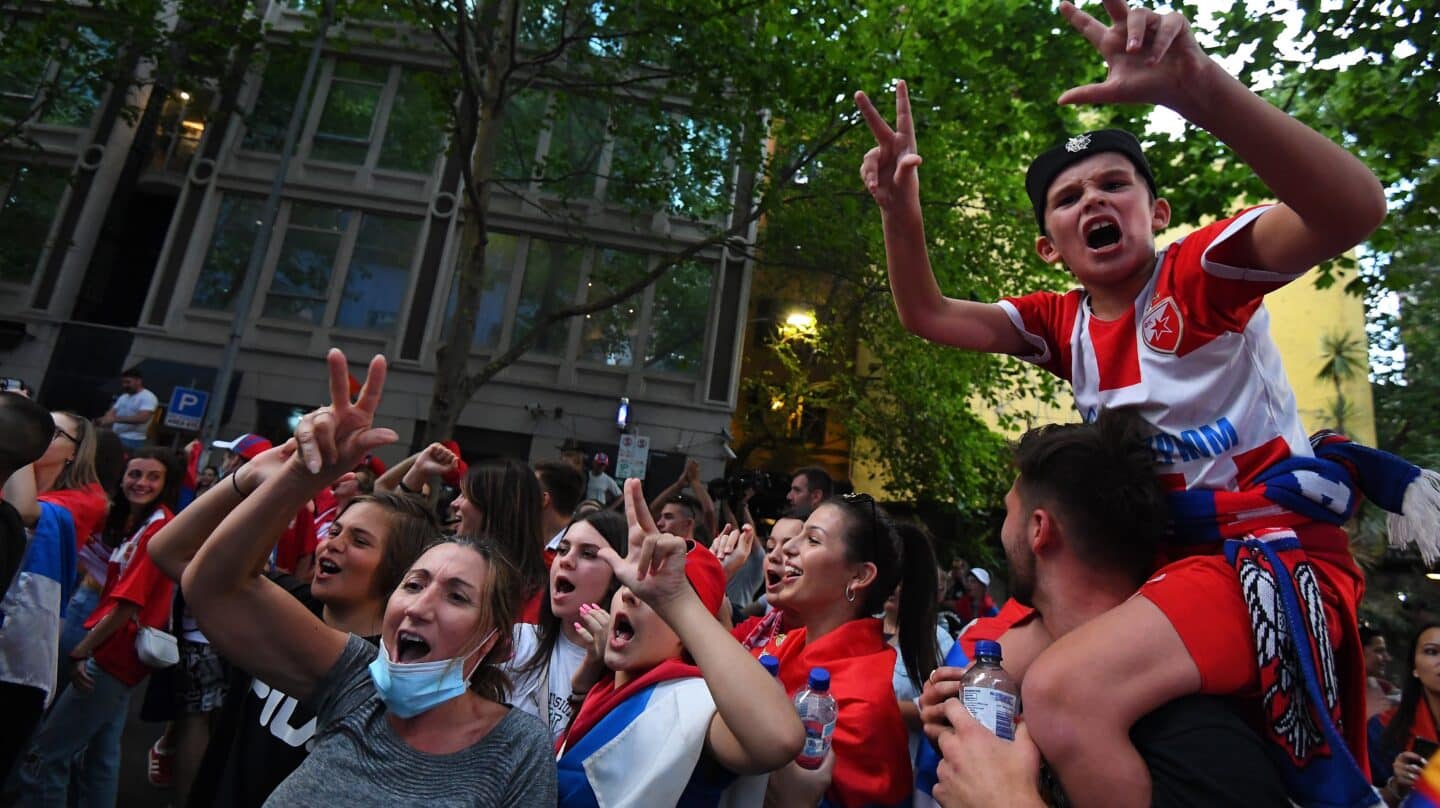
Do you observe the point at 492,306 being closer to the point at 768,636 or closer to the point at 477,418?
the point at 477,418

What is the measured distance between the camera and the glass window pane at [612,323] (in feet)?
56.9

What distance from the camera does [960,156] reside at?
14344 millimetres

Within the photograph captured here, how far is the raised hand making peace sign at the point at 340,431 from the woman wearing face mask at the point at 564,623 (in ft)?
3.64

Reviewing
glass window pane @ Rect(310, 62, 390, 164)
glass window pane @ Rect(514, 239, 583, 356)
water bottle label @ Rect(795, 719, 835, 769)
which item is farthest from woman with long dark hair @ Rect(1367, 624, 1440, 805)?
glass window pane @ Rect(310, 62, 390, 164)

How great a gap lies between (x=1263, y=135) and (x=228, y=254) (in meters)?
19.5

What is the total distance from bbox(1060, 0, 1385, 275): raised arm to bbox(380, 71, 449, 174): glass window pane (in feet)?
59.3

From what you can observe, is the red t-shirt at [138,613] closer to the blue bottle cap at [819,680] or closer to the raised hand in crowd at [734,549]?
the raised hand in crowd at [734,549]

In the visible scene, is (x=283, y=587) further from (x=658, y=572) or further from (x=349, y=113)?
(x=349, y=113)

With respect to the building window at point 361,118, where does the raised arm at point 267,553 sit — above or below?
below

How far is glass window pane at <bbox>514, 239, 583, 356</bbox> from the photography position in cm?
1728

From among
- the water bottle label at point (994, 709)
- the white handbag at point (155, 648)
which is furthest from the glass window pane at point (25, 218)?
the water bottle label at point (994, 709)

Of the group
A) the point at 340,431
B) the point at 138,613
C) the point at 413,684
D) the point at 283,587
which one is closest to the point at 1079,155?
the point at 340,431

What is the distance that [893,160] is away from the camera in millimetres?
2223

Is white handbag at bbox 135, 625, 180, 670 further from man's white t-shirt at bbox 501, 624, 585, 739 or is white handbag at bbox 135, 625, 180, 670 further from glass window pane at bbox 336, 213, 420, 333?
glass window pane at bbox 336, 213, 420, 333
